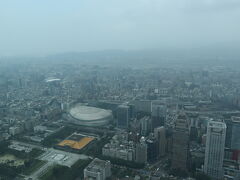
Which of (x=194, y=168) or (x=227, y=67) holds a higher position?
(x=227, y=67)

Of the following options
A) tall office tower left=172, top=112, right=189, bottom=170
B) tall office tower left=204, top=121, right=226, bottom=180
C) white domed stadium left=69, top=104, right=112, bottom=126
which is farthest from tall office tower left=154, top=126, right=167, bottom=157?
white domed stadium left=69, top=104, right=112, bottom=126

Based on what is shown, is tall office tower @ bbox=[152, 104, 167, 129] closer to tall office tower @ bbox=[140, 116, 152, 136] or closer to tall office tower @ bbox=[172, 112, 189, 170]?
tall office tower @ bbox=[140, 116, 152, 136]

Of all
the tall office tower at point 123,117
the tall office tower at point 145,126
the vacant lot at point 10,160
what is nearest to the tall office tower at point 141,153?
the tall office tower at point 145,126

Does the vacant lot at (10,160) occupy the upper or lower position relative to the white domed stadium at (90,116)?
lower

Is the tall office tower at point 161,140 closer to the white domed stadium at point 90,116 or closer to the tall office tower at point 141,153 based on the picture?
the tall office tower at point 141,153

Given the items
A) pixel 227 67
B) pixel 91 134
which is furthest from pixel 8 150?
pixel 227 67

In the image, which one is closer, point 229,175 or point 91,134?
point 229,175

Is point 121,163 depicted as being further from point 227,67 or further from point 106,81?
point 227,67
